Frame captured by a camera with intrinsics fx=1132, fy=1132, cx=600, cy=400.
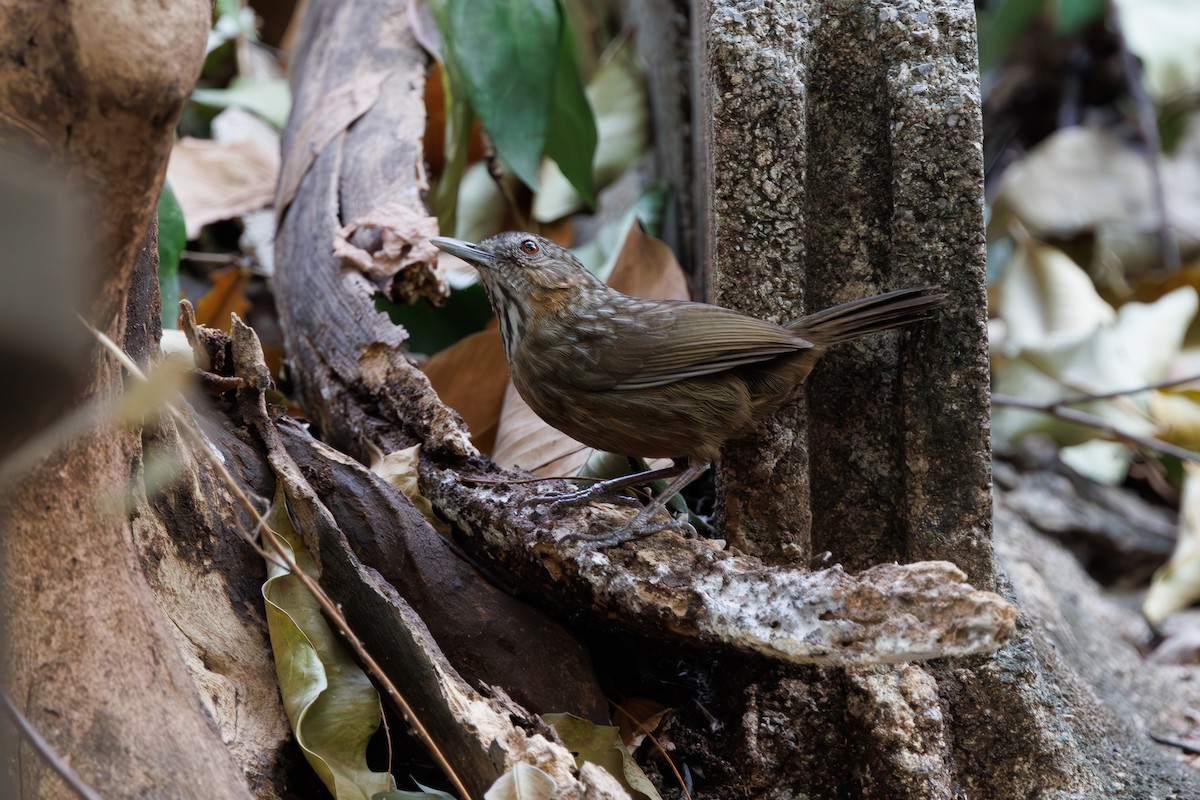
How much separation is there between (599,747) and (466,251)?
4.37 ft

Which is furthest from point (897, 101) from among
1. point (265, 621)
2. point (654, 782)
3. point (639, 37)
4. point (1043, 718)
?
point (639, 37)

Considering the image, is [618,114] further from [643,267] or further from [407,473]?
[407,473]

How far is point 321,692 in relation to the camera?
2127mm

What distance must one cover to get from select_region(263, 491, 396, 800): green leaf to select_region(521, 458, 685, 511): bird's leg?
0.53 meters

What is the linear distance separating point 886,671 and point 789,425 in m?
0.57

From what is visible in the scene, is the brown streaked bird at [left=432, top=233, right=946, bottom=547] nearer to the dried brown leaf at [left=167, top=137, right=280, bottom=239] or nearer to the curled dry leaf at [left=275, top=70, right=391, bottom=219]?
the curled dry leaf at [left=275, top=70, right=391, bottom=219]

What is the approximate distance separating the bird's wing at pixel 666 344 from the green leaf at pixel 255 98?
2.79m

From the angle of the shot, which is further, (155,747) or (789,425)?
(789,425)

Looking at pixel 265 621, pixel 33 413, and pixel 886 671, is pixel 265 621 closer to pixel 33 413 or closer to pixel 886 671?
pixel 33 413

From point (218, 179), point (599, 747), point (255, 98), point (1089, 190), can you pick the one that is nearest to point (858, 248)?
point (599, 747)

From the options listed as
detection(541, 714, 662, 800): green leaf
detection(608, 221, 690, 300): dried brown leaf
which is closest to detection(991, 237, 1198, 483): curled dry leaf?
detection(608, 221, 690, 300): dried brown leaf

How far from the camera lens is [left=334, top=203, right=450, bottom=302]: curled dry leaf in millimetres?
3170

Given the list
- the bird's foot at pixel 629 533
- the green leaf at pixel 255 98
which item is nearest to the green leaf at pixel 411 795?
the bird's foot at pixel 629 533

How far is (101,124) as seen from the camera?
1564mm
